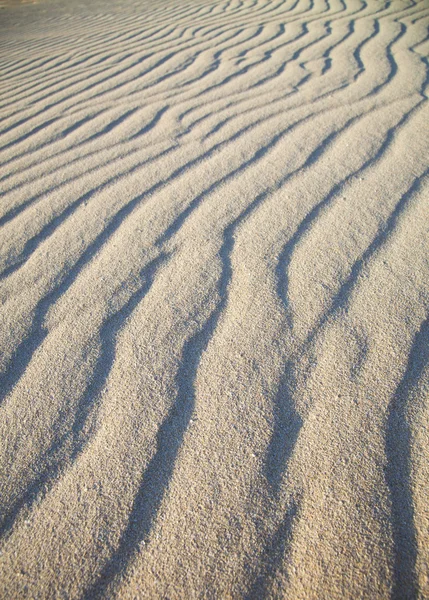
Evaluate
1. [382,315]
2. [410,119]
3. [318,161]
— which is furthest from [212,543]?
[410,119]

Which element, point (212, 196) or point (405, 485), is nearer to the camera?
point (405, 485)

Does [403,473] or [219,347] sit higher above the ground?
[219,347]

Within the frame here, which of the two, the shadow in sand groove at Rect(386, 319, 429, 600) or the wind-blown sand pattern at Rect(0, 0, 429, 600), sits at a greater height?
the wind-blown sand pattern at Rect(0, 0, 429, 600)

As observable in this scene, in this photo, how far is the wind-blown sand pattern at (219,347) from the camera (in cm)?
92

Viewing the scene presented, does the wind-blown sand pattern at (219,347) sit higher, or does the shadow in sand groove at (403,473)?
the wind-blown sand pattern at (219,347)

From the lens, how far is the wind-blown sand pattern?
0.92 metres

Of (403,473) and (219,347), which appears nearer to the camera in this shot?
(403,473)

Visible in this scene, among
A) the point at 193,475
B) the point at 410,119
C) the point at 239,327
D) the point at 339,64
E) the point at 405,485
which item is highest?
the point at 339,64

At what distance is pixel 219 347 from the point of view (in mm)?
1320

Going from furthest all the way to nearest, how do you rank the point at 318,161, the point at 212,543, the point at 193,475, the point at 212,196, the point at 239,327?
the point at 318,161, the point at 212,196, the point at 239,327, the point at 193,475, the point at 212,543

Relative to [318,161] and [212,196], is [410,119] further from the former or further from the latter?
[212,196]

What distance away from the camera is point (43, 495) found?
3.35ft

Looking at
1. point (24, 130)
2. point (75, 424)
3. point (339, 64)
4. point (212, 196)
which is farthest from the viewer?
point (339, 64)

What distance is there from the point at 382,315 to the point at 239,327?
0.49m
